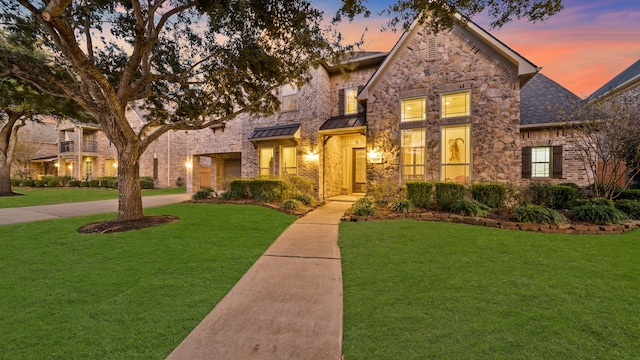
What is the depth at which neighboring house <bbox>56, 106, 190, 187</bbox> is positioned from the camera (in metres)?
22.7

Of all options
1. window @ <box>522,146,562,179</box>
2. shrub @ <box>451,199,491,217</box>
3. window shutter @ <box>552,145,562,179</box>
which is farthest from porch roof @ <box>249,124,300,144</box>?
window shutter @ <box>552,145,562,179</box>

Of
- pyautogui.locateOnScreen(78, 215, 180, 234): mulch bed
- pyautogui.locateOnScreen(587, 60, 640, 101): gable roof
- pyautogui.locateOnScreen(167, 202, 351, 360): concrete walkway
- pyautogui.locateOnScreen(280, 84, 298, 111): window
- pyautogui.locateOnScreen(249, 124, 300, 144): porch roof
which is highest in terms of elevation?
pyautogui.locateOnScreen(587, 60, 640, 101): gable roof

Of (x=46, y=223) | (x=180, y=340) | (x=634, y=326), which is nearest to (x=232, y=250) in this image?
(x=180, y=340)

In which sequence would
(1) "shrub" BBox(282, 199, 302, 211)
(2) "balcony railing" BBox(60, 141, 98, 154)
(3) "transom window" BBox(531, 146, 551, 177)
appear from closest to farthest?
(1) "shrub" BBox(282, 199, 302, 211), (3) "transom window" BBox(531, 146, 551, 177), (2) "balcony railing" BBox(60, 141, 98, 154)

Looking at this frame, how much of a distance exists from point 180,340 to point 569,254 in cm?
656

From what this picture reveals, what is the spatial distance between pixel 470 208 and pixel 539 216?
62.2 inches

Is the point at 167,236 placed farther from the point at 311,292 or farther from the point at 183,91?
the point at 183,91

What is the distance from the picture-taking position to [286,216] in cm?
830

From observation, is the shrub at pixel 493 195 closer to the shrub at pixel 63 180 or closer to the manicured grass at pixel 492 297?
the manicured grass at pixel 492 297

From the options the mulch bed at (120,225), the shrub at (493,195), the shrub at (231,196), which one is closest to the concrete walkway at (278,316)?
the mulch bed at (120,225)

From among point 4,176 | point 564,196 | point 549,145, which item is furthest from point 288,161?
point 4,176

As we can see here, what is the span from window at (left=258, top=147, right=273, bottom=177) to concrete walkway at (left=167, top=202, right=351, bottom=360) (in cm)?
943

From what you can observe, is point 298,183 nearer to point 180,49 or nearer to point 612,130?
point 180,49

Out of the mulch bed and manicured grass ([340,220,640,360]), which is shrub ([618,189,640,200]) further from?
the mulch bed
